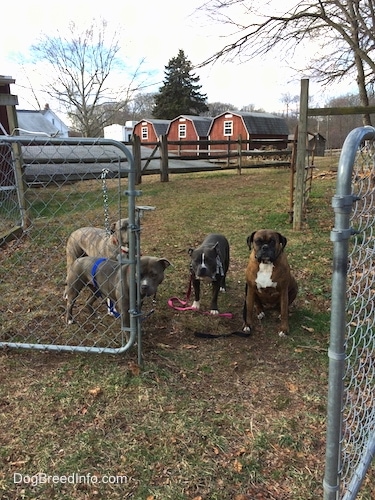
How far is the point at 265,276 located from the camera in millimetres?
3643

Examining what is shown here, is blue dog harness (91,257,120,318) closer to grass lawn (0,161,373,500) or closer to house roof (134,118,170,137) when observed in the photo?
grass lawn (0,161,373,500)

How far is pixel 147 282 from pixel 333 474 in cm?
221

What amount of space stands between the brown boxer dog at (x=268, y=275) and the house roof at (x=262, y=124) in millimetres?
31532

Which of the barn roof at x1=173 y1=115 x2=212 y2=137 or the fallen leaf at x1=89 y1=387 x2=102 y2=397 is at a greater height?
the barn roof at x1=173 y1=115 x2=212 y2=137

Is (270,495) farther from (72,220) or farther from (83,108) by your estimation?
(83,108)

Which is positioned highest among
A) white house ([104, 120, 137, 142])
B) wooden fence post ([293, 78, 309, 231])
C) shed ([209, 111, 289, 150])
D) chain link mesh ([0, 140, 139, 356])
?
white house ([104, 120, 137, 142])

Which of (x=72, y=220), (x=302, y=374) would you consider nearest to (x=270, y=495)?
(x=302, y=374)

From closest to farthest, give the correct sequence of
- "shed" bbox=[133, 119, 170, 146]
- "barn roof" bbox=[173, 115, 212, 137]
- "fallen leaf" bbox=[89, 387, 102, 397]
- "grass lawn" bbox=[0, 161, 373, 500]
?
"grass lawn" bbox=[0, 161, 373, 500]
"fallen leaf" bbox=[89, 387, 102, 397]
"barn roof" bbox=[173, 115, 212, 137]
"shed" bbox=[133, 119, 170, 146]

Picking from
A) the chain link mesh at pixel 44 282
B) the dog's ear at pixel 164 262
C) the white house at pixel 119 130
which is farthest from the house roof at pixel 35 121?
the dog's ear at pixel 164 262

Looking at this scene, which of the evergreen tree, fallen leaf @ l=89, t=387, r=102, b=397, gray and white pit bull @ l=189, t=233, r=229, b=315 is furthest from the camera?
the evergreen tree

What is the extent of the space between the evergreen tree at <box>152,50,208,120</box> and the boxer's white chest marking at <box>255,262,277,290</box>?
4307 centimetres

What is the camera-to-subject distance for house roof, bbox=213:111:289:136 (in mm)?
33594

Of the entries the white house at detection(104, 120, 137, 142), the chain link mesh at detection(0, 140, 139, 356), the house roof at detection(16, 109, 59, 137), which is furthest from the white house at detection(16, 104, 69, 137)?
the chain link mesh at detection(0, 140, 139, 356)

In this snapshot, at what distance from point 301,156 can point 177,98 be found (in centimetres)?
4077
